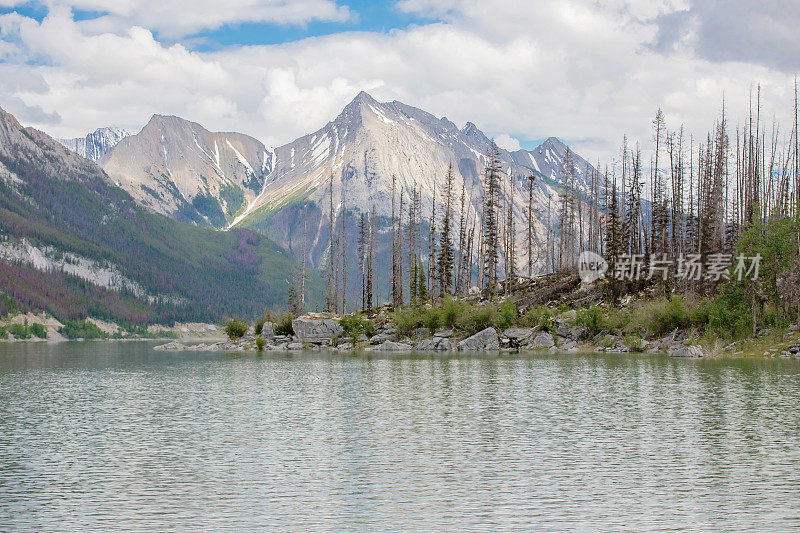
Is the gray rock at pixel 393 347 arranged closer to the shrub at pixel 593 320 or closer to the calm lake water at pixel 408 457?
the shrub at pixel 593 320

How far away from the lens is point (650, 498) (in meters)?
19.4

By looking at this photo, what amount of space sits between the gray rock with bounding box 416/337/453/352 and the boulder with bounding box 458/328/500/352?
2.65 metres

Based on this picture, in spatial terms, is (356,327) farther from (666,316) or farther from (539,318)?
(666,316)

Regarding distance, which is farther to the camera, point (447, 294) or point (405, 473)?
point (447, 294)

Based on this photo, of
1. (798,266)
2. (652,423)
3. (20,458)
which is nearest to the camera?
(20,458)

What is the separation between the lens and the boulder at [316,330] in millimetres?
107875

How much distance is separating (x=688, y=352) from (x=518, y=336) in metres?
23.8

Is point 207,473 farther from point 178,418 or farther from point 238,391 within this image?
point 238,391

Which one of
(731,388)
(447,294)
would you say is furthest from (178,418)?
(447,294)

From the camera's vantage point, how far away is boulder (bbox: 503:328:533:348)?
93375 millimetres

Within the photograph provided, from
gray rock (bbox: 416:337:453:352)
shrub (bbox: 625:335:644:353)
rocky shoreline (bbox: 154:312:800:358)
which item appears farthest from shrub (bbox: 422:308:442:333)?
shrub (bbox: 625:335:644:353)

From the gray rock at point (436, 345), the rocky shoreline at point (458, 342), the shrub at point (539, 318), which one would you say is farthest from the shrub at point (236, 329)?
the shrub at point (539, 318)

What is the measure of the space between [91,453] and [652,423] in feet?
72.1

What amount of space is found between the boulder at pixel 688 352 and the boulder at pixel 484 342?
77.8 ft
